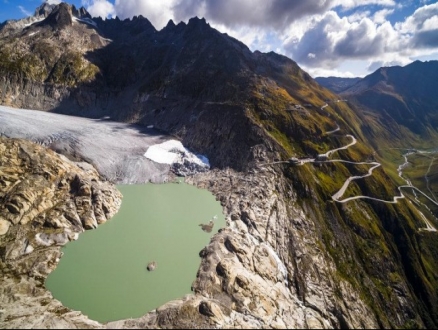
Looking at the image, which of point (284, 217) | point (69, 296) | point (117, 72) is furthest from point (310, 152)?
point (117, 72)

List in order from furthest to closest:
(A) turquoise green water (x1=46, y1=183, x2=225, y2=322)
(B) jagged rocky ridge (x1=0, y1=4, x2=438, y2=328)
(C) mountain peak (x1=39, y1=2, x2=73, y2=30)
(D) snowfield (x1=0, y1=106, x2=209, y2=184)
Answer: (C) mountain peak (x1=39, y1=2, x2=73, y2=30)
(D) snowfield (x1=0, y1=106, x2=209, y2=184)
(B) jagged rocky ridge (x1=0, y1=4, x2=438, y2=328)
(A) turquoise green water (x1=46, y1=183, x2=225, y2=322)

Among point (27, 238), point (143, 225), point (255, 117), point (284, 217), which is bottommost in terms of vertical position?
point (27, 238)

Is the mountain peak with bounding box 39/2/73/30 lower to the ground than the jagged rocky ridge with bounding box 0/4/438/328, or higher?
higher

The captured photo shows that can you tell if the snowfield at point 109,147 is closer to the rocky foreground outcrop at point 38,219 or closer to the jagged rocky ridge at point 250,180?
the jagged rocky ridge at point 250,180

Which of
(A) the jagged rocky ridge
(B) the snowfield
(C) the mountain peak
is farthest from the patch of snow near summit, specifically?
(C) the mountain peak

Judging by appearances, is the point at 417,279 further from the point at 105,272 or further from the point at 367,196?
the point at 105,272

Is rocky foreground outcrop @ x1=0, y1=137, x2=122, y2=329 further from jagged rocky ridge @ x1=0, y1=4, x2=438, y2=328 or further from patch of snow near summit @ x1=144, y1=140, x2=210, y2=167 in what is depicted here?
patch of snow near summit @ x1=144, y1=140, x2=210, y2=167

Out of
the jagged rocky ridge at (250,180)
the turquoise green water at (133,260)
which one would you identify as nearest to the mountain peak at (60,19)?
the jagged rocky ridge at (250,180)
